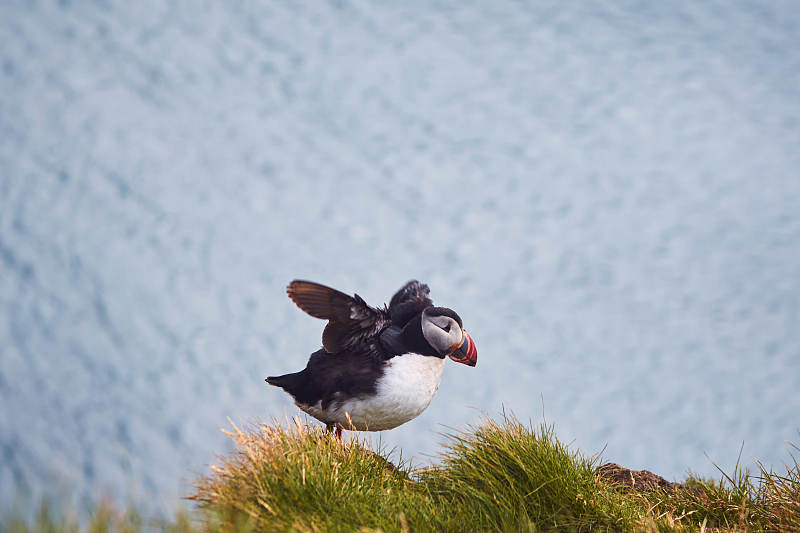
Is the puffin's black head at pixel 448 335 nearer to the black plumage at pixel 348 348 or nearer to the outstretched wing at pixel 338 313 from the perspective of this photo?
the black plumage at pixel 348 348

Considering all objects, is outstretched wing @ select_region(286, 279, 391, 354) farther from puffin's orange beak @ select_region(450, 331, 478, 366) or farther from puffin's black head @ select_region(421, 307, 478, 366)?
puffin's orange beak @ select_region(450, 331, 478, 366)

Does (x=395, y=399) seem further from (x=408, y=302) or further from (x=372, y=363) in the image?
(x=408, y=302)

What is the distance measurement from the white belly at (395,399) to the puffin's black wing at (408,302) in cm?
49

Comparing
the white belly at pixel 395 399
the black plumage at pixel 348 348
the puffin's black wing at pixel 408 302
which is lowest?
the white belly at pixel 395 399

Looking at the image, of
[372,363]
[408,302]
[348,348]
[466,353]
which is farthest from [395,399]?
[408,302]

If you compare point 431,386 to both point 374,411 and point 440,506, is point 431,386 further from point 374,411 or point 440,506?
point 440,506

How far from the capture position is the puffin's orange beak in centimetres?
440

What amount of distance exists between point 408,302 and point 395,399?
922mm

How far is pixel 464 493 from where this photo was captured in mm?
3744

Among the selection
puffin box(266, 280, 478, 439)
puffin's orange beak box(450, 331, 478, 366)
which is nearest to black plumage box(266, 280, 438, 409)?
puffin box(266, 280, 478, 439)

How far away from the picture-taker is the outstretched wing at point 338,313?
3.98 metres

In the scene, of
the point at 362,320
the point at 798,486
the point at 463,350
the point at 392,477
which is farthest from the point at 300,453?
the point at 798,486

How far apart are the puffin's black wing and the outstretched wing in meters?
0.25

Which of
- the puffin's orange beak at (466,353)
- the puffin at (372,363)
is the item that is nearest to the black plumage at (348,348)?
the puffin at (372,363)
